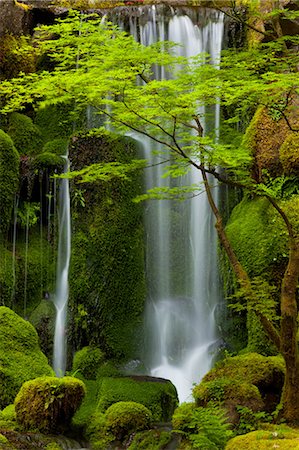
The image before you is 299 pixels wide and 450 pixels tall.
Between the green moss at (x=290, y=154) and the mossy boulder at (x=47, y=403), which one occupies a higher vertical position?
the green moss at (x=290, y=154)

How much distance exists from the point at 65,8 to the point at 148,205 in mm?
7138

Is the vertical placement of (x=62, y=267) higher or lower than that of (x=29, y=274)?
higher

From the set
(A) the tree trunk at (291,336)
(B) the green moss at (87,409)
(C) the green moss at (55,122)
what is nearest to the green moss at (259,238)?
(A) the tree trunk at (291,336)

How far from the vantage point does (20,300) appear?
12211mm

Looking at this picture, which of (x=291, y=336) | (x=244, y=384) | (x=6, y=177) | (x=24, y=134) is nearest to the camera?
(x=291, y=336)

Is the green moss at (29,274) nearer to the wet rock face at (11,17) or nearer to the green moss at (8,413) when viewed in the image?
the green moss at (8,413)

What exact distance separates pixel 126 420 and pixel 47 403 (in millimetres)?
1046

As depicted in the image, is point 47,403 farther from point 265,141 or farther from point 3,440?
point 265,141

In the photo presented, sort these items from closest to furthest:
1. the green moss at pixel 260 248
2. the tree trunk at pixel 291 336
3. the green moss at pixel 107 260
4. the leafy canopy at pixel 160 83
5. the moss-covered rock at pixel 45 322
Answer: the leafy canopy at pixel 160 83 → the tree trunk at pixel 291 336 → the green moss at pixel 260 248 → the green moss at pixel 107 260 → the moss-covered rock at pixel 45 322

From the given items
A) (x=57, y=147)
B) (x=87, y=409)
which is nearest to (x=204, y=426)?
(x=87, y=409)

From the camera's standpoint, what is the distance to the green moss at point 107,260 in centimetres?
1076

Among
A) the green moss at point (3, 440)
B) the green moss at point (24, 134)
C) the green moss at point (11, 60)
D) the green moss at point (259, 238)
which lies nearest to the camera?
the green moss at point (3, 440)

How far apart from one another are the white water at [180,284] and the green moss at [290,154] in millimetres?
2456

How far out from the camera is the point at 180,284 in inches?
457
